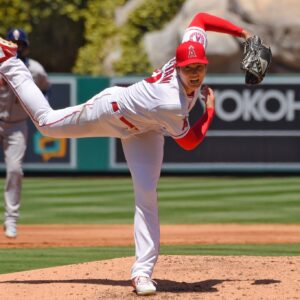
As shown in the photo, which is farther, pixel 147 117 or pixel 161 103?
pixel 147 117

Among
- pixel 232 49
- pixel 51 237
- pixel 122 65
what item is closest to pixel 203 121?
pixel 51 237

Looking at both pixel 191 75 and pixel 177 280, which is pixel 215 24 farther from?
pixel 177 280

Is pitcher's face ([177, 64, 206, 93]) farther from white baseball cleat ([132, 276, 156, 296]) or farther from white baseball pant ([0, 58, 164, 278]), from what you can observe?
white baseball cleat ([132, 276, 156, 296])

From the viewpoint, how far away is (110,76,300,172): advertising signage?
1814 cm

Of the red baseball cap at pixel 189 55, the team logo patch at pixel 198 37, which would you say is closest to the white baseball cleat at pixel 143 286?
the red baseball cap at pixel 189 55

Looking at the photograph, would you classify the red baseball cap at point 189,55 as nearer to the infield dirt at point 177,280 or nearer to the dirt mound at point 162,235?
the infield dirt at point 177,280

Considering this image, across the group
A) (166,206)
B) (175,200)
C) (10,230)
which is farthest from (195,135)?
(175,200)

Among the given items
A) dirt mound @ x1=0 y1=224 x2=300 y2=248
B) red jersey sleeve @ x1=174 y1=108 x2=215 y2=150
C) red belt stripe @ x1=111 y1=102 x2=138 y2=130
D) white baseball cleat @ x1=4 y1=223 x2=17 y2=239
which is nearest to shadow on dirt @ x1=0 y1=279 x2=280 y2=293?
red jersey sleeve @ x1=174 y1=108 x2=215 y2=150

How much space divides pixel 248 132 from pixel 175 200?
3.73 metres

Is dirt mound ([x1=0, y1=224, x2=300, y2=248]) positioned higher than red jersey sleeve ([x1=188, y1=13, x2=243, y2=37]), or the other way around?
red jersey sleeve ([x1=188, y1=13, x2=243, y2=37])

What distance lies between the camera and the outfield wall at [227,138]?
1816cm

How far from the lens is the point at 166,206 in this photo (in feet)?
47.0

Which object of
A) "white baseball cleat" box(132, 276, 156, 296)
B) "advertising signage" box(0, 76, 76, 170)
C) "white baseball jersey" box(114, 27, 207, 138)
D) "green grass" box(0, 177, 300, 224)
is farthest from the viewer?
"advertising signage" box(0, 76, 76, 170)

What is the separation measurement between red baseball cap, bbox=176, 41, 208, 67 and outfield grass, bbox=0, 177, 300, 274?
9.24ft
